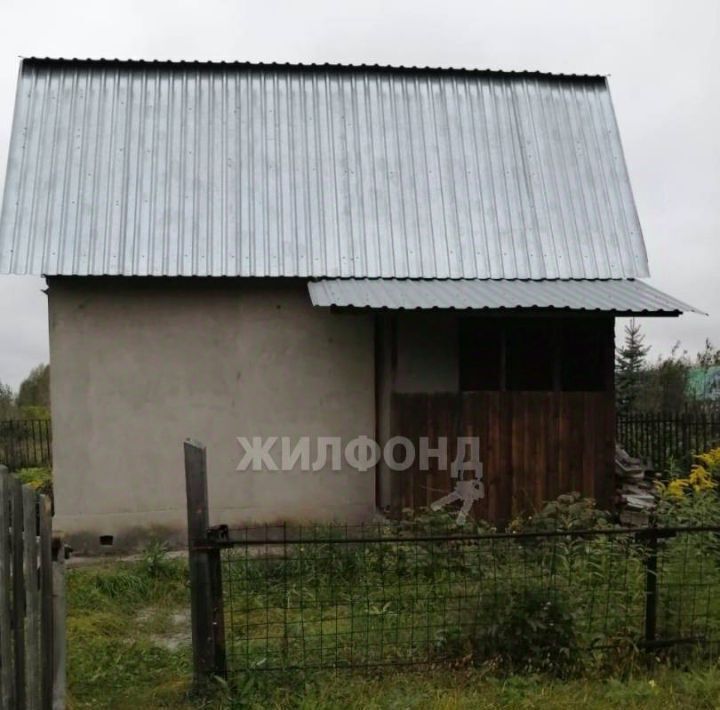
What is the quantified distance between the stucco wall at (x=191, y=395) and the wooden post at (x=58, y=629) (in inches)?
173

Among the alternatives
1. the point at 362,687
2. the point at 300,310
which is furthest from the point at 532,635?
the point at 300,310

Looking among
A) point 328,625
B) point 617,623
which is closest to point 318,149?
point 328,625

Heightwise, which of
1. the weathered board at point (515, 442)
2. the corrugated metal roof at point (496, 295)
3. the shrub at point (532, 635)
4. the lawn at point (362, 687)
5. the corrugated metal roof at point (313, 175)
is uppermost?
the corrugated metal roof at point (313, 175)

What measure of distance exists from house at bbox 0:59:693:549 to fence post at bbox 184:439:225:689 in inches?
130

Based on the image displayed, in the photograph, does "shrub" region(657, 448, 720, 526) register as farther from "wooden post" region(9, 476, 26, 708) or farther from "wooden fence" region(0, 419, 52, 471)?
"wooden fence" region(0, 419, 52, 471)

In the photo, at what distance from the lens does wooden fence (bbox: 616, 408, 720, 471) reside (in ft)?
41.2

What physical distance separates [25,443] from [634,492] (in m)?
12.1

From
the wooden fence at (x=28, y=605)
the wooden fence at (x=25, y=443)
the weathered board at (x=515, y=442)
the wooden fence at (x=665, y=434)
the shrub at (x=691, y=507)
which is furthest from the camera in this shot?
the wooden fence at (x=25, y=443)

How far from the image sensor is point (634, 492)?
8.45 metres

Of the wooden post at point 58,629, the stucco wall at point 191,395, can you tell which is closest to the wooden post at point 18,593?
the wooden post at point 58,629

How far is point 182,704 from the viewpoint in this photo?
4.18m

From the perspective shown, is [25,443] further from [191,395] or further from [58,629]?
[58,629]

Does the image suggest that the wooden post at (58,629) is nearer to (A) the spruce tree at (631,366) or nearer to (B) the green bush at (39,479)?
(B) the green bush at (39,479)

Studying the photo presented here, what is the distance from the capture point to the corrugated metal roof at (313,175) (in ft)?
27.8
